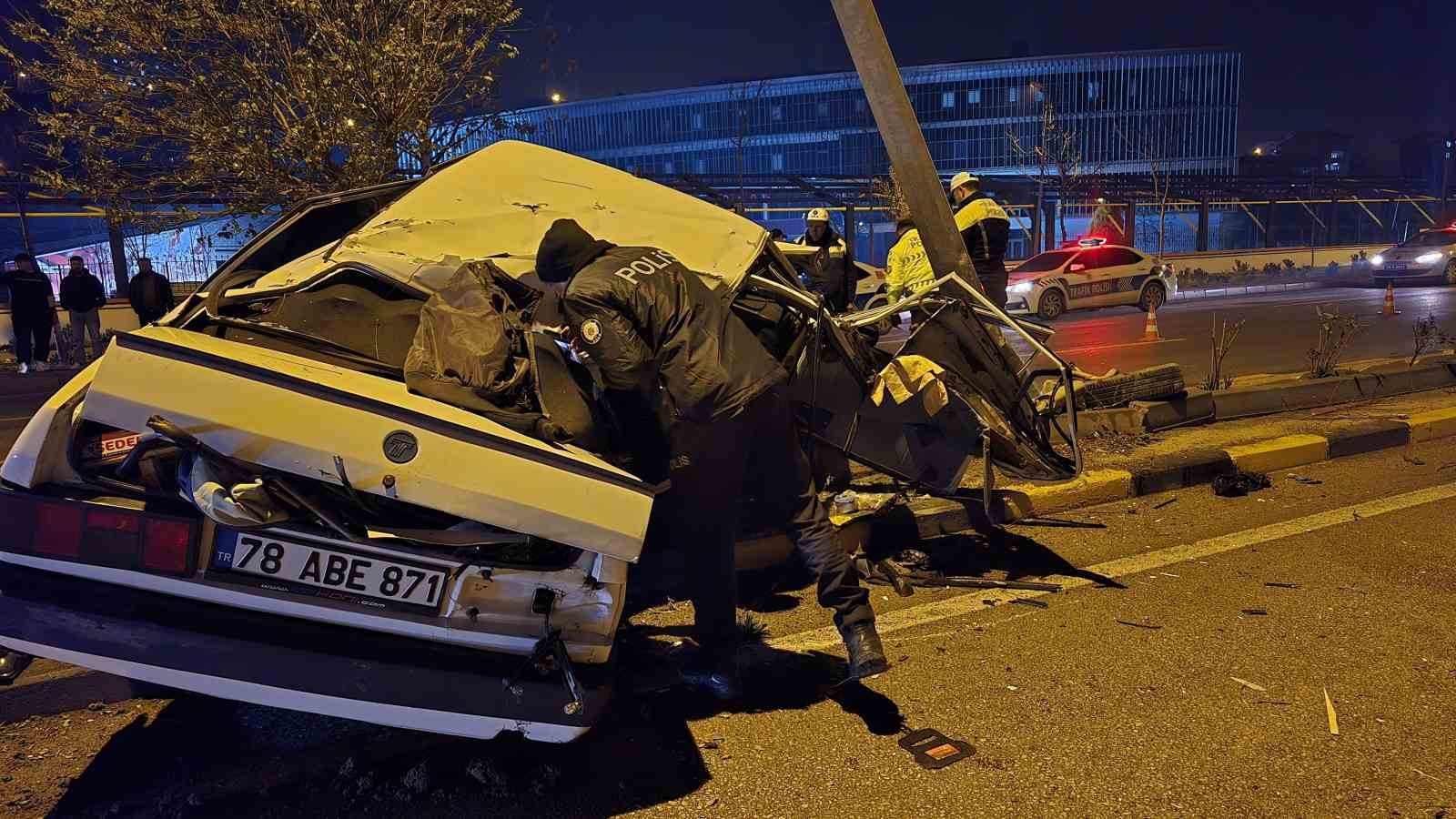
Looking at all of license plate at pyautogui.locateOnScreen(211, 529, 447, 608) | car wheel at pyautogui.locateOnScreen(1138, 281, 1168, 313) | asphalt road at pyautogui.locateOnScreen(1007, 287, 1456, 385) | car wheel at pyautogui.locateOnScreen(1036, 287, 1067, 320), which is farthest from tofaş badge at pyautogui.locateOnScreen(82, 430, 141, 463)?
car wheel at pyautogui.locateOnScreen(1138, 281, 1168, 313)

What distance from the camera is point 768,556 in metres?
4.70

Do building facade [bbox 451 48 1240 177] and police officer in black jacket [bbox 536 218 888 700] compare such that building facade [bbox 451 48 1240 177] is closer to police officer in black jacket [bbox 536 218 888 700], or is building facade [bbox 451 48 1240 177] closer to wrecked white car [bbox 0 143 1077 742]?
police officer in black jacket [bbox 536 218 888 700]

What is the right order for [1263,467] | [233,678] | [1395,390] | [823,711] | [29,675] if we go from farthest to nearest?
1. [1395,390]
2. [1263,467]
3. [29,675]
4. [823,711]
5. [233,678]

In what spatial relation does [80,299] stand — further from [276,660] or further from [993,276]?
[276,660]

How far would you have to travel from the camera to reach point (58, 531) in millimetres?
2537

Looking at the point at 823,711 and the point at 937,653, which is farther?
the point at 937,653

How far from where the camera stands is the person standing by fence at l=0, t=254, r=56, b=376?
13273 millimetres

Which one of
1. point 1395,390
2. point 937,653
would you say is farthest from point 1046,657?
point 1395,390

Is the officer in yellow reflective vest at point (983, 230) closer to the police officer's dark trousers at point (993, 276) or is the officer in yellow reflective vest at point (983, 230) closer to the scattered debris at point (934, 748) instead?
the police officer's dark trousers at point (993, 276)

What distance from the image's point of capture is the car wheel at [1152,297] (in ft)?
64.9

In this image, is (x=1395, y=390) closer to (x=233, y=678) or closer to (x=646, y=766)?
(x=646, y=766)

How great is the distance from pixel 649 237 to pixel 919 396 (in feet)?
4.47

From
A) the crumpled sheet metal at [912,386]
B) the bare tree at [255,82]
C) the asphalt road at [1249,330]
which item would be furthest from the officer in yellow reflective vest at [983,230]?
the bare tree at [255,82]

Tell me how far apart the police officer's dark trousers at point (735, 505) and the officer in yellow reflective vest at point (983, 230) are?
3621mm
